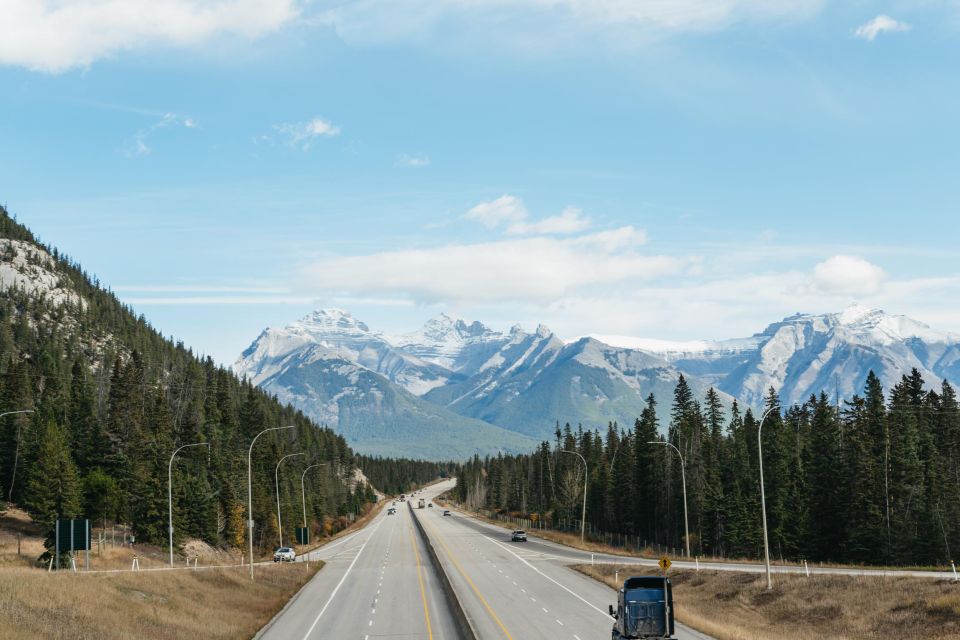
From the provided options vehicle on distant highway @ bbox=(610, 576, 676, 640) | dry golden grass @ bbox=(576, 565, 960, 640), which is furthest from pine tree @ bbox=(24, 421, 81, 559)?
vehicle on distant highway @ bbox=(610, 576, 676, 640)

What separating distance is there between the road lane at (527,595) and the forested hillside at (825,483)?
24253 mm

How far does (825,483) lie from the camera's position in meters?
88.3

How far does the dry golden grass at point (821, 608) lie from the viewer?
1513 inches

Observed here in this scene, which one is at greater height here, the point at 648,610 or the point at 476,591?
the point at 648,610

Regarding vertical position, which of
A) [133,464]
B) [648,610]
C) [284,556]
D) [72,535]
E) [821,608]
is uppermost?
[133,464]

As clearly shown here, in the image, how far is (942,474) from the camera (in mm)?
78562

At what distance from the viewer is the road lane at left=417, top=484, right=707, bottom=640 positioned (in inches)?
1543

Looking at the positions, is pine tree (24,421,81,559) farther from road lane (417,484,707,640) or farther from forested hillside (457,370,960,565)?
forested hillside (457,370,960,565)

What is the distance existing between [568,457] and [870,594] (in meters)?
125

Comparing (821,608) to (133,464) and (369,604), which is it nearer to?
(369,604)

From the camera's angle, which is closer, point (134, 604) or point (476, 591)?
point (134, 604)

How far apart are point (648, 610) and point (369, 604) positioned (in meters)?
25.5

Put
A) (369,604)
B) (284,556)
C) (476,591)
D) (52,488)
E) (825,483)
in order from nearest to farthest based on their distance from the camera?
(369,604), (476,591), (52,488), (284,556), (825,483)

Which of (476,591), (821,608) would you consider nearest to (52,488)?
(476,591)
